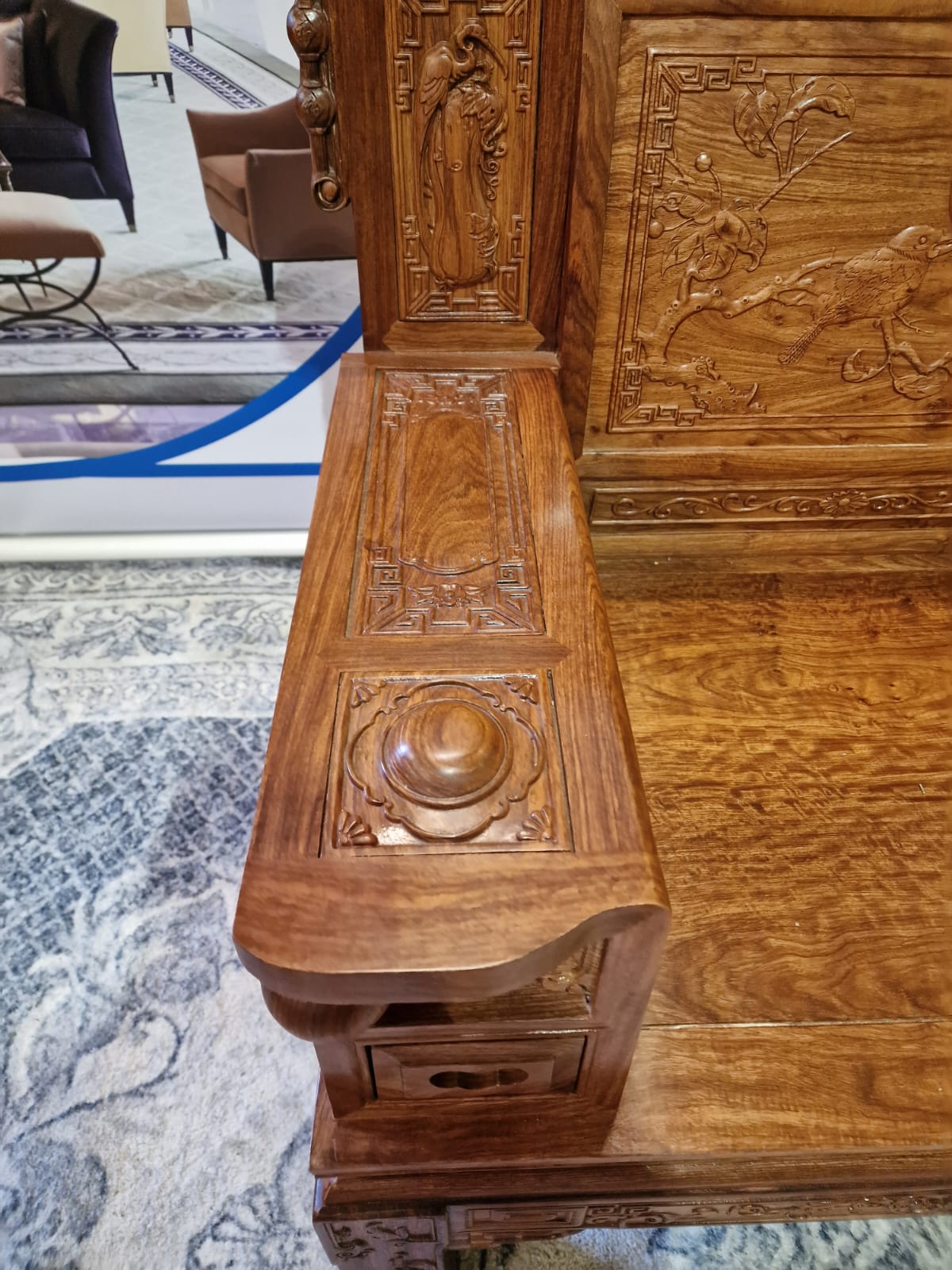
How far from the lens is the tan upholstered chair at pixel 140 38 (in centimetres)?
135

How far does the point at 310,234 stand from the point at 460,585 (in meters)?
1.15

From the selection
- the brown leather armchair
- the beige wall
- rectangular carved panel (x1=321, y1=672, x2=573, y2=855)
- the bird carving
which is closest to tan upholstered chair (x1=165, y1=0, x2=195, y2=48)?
the beige wall

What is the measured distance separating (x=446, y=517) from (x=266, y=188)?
1067 mm

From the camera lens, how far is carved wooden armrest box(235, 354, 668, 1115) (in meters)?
0.50

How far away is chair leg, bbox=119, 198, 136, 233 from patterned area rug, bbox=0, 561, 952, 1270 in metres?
0.77

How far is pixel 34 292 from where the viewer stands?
1.61 metres

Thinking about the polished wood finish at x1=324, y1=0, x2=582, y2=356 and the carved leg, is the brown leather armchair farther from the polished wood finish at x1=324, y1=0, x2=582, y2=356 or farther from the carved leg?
the carved leg

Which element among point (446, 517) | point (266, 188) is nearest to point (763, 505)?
point (446, 517)

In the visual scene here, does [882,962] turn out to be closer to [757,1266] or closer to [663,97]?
[757,1266]

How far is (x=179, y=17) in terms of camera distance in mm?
1357

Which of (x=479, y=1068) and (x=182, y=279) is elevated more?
(x=182, y=279)

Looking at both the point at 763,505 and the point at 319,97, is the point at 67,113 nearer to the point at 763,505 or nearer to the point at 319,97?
the point at 319,97

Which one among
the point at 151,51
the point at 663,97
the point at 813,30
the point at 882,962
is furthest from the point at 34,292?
the point at 882,962

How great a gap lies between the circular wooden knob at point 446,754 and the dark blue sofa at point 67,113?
1387 millimetres
